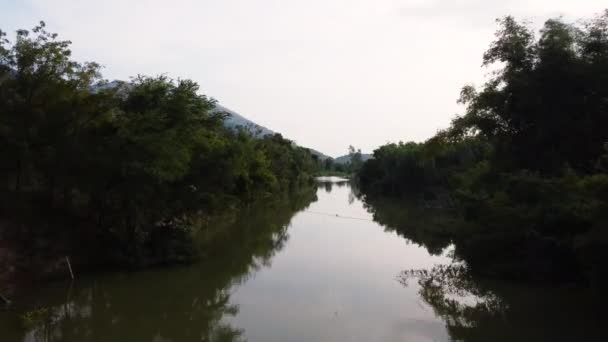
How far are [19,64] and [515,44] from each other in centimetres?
1445

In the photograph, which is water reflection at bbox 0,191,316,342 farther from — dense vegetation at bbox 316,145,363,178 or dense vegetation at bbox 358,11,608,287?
dense vegetation at bbox 316,145,363,178

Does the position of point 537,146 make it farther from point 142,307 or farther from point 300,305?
point 142,307

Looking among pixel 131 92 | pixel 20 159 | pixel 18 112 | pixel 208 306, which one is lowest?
pixel 208 306

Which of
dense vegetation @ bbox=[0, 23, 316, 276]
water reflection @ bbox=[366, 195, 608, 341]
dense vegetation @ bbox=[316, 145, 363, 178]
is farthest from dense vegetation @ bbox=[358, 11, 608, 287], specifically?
dense vegetation @ bbox=[316, 145, 363, 178]

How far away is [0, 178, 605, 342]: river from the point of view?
9.87m

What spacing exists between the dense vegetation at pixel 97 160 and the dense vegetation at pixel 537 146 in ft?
27.8

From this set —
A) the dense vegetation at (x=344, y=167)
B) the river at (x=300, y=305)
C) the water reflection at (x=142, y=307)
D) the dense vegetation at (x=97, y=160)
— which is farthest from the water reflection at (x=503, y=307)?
the dense vegetation at (x=344, y=167)

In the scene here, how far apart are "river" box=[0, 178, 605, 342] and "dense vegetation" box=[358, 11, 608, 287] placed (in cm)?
101

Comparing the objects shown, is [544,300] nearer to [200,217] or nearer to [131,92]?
[131,92]

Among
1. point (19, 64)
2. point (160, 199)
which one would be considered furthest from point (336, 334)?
point (19, 64)

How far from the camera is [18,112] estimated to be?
1369 centimetres

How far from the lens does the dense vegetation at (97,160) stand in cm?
1379

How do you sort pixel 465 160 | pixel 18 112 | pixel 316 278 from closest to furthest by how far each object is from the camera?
1. pixel 18 112
2. pixel 316 278
3. pixel 465 160

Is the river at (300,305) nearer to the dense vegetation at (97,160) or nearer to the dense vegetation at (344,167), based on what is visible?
the dense vegetation at (97,160)
